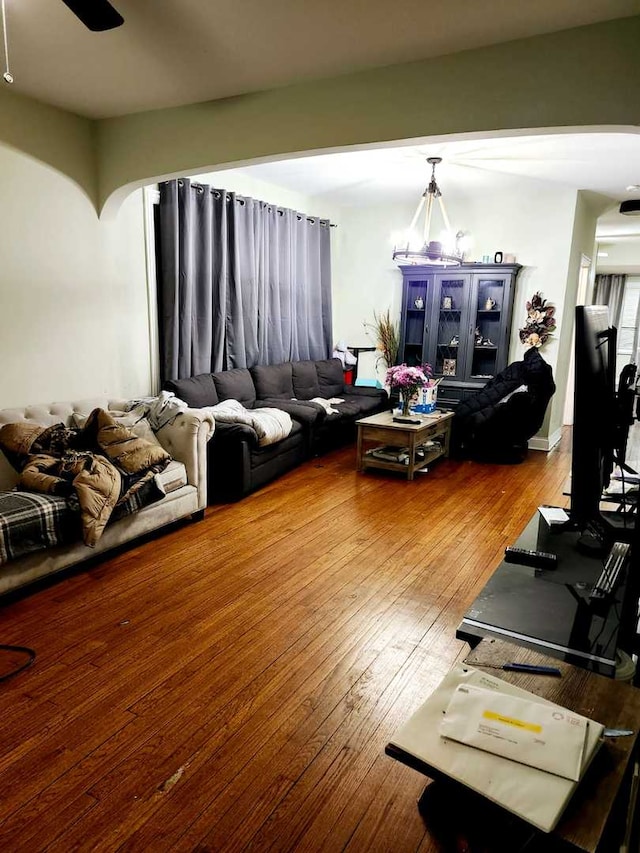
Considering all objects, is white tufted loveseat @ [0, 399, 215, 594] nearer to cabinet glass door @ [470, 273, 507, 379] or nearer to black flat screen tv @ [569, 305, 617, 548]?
black flat screen tv @ [569, 305, 617, 548]

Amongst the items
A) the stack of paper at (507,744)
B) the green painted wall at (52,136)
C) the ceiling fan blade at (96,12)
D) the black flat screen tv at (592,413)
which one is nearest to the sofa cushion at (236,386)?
the green painted wall at (52,136)

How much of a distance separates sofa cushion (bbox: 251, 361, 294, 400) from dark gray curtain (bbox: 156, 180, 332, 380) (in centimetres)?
13

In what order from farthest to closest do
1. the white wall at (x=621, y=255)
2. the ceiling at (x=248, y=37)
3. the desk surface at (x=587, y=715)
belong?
the white wall at (x=621, y=255) → the ceiling at (x=248, y=37) → the desk surface at (x=587, y=715)

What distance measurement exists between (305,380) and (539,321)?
2.56 metres

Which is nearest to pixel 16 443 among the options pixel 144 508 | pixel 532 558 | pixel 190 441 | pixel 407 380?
pixel 144 508

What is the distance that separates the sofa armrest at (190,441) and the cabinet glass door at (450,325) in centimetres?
352

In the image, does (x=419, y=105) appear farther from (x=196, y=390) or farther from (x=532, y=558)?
(x=196, y=390)

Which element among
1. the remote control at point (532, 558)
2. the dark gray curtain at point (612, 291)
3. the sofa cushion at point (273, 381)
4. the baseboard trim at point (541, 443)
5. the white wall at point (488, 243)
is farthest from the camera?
the dark gray curtain at point (612, 291)

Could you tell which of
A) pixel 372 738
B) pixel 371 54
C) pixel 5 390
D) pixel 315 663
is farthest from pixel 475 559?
pixel 5 390

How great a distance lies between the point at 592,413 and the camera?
1.46 m

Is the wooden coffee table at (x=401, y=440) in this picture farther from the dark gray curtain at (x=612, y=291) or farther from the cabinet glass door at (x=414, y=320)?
the dark gray curtain at (x=612, y=291)

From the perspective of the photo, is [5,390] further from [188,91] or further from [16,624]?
[188,91]

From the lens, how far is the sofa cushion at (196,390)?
14.7ft

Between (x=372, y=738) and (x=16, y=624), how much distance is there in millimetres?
1666
